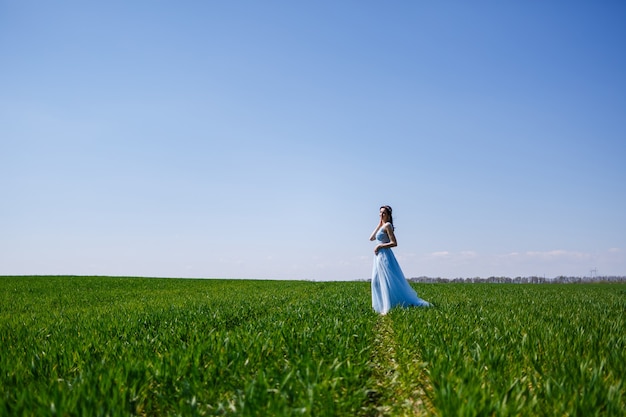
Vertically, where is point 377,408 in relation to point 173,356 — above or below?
below

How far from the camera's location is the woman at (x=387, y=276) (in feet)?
41.4

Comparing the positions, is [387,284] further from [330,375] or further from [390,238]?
[330,375]

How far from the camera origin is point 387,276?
12641 mm

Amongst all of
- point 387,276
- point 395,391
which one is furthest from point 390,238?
point 395,391

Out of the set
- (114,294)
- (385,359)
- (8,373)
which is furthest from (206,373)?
(114,294)

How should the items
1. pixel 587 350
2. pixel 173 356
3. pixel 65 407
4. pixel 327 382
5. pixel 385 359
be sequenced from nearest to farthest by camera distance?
pixel 65 407
pixel 327 382
pixel 173 356
pixel 587 350
pixel 385 359

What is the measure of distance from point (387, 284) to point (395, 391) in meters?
7.83

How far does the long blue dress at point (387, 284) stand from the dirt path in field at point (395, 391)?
559cm

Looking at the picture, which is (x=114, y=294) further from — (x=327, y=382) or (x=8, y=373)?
(x=327, y=382)

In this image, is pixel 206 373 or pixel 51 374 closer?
pixel 206 373

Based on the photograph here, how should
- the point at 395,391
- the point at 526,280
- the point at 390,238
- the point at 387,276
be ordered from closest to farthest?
the point at 395,391
the point at 387,276
the point at 390,238
the point at 526,280

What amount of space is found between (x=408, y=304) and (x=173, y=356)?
370 inches

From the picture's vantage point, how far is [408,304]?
12914 mm

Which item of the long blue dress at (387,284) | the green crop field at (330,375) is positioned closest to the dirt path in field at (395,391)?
the green crop field at (330,375)
